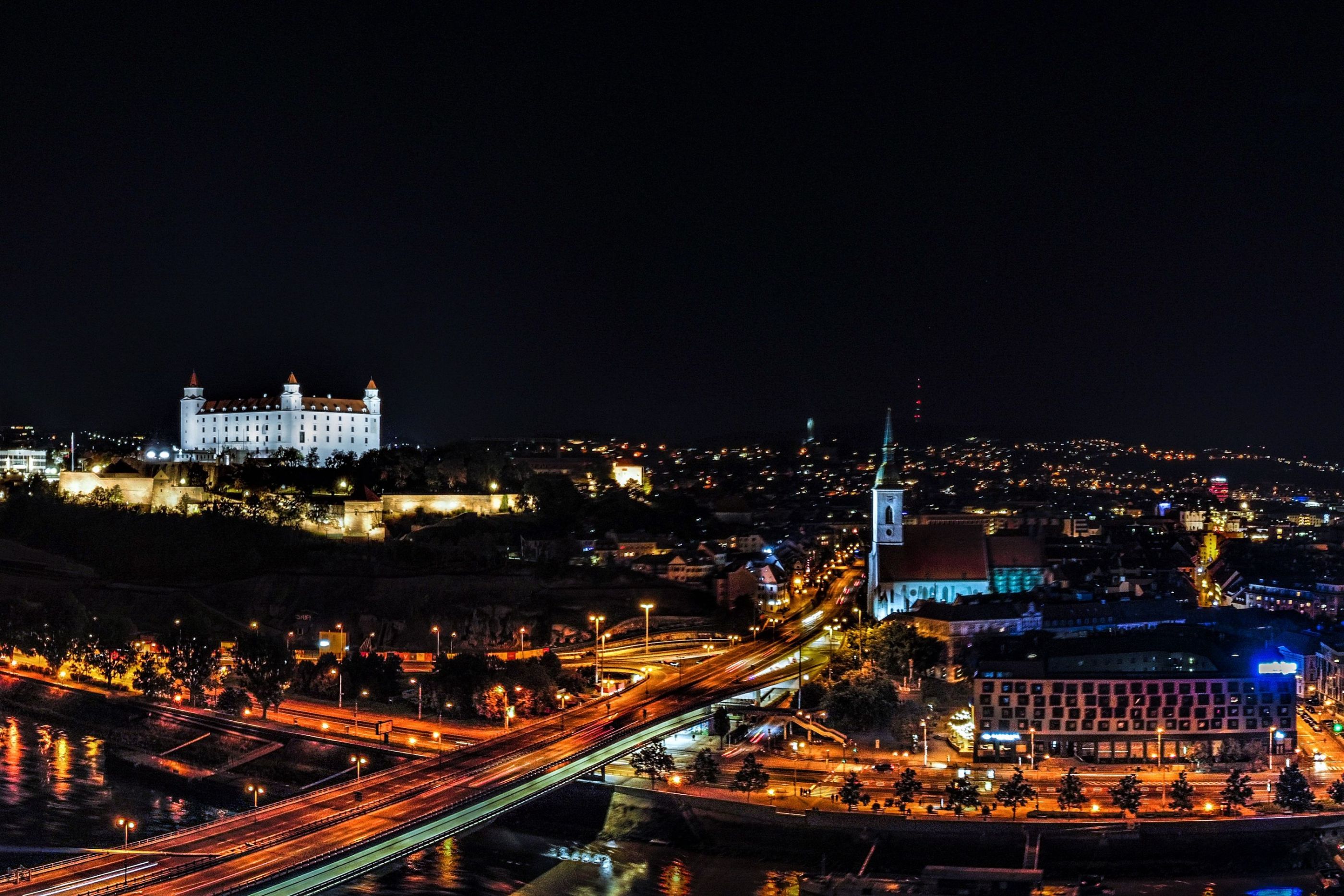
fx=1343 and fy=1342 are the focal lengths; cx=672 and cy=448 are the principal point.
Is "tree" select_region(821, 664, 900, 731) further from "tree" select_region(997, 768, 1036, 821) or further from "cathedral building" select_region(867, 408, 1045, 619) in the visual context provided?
"cathedral building" select_region(867, 408, 1045, 619)

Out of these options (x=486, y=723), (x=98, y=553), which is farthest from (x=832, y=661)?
(x=98, y=553)

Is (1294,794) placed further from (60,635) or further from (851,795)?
(60,635)

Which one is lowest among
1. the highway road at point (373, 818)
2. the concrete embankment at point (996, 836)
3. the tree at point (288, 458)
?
the concrete embankment at point (996, 836)

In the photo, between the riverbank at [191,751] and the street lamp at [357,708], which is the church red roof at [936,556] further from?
the riverbank at [191,751]

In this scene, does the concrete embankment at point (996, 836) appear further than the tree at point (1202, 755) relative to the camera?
No

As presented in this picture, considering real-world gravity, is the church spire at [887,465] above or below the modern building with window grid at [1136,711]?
above

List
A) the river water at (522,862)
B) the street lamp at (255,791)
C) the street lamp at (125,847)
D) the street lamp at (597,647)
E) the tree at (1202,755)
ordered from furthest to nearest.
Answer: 1. the street lamp at (597,647)
2. the tree at (1202,755)
3. the street lamp at (255,791)
4. the river water at (522,862)
5. the street lamp at (125,847)

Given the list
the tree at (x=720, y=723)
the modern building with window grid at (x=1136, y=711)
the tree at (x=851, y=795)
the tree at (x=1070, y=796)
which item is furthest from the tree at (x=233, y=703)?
the tree at (x=1070, y=796)
